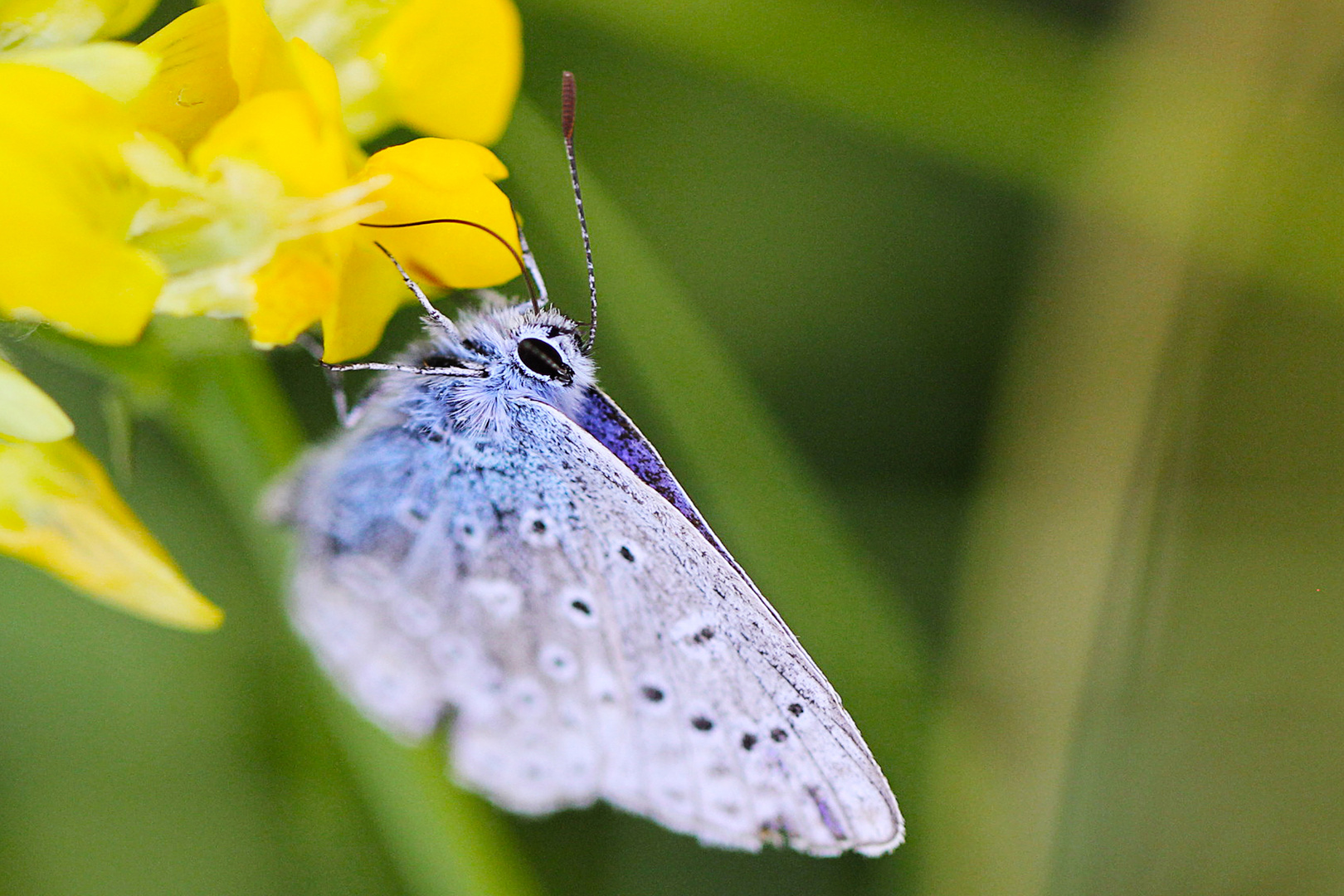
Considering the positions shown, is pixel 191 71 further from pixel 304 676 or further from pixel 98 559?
pixel 304 676

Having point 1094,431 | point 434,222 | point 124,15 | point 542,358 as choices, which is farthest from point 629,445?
point 1094,431

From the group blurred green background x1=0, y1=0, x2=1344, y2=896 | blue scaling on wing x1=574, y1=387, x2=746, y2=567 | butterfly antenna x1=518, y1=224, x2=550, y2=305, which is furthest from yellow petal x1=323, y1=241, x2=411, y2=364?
blurred green background x1=0, y1=0, x2=1344, y2=896

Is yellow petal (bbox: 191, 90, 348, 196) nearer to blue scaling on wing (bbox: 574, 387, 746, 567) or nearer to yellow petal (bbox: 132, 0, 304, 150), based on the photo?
yellow petal (bbox: 132, 0, 304, 150)

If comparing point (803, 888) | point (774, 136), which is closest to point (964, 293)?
point (774, 136)

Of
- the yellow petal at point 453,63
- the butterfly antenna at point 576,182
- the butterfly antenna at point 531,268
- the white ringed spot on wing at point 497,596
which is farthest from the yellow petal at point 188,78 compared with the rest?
the white ringed spot on wing at point 497,596

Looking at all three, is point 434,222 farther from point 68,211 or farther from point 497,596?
point 497,596
